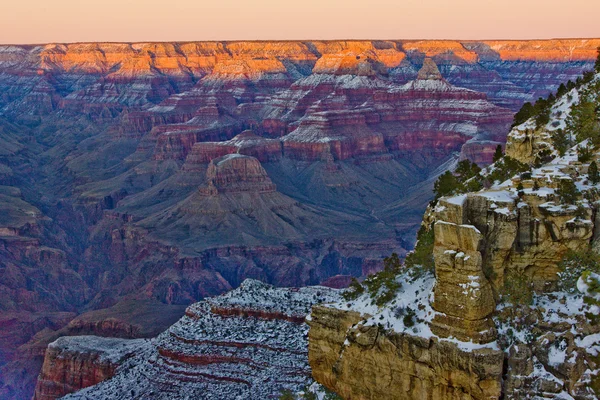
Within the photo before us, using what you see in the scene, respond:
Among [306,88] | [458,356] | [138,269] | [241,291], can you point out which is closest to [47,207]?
[138,269]

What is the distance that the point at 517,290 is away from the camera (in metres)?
26.0

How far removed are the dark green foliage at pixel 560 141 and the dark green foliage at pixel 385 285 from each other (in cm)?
831

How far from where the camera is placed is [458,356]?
24.8 meters

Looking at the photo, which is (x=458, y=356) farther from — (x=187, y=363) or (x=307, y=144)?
(x=307, y=144)

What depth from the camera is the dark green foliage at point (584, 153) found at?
99.9 ft

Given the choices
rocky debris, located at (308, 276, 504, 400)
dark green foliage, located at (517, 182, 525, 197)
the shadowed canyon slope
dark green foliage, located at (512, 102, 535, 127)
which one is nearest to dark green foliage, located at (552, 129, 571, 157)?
dark green foliage, located at (512, 102, 535, 127)

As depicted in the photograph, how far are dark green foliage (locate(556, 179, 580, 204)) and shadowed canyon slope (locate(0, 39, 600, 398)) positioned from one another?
143 feet

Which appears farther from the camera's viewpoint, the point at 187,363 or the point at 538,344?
the point at 187,363

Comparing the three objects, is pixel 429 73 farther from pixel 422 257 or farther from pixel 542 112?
pixel 422 257

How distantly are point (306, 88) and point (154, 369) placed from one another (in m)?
134

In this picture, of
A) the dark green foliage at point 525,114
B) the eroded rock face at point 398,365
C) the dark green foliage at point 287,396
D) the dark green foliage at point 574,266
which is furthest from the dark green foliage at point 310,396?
the dark green foliage at point 525,114

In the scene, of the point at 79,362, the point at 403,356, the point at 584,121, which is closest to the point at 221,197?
the point at 79,362

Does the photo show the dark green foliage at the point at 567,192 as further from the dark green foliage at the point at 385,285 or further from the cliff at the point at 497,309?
the dark green foliage at the point at 385,285

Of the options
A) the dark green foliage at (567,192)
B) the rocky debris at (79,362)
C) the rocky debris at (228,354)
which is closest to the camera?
the dark green foliage at (567,192)
